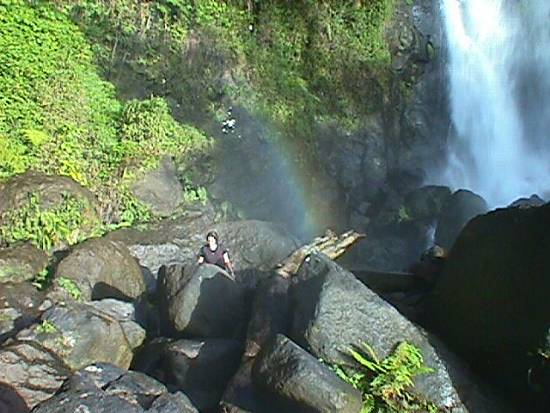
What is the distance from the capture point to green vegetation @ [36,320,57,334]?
758cm

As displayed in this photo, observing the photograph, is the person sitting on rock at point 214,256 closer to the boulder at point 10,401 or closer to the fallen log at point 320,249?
the fallen log at point 320,249

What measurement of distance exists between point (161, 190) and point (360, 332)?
25.3 feet

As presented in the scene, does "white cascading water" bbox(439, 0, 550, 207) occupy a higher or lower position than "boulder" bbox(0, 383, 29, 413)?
higher

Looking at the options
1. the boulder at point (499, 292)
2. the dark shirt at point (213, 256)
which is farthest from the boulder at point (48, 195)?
the boulder at point (499, 292)

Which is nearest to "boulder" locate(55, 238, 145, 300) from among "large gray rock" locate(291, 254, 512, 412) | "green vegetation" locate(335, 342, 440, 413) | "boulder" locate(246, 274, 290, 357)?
"boulder" locate(246, 274, 290, 357)

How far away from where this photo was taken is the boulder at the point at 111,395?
499 cm

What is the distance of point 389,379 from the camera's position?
6793mm

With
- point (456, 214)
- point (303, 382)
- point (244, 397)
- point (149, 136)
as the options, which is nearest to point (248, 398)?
point (244, 397)

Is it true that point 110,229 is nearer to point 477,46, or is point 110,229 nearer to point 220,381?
point 220,381

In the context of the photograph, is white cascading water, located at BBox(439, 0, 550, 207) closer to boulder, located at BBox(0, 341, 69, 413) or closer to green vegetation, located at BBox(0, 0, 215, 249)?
green vegetation, located at BBox(0, 0, 215, 249)

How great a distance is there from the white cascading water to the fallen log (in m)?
6.67

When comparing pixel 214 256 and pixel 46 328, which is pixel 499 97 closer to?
pixel 214 256

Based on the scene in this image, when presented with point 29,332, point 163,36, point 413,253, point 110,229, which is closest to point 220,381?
point 29,332

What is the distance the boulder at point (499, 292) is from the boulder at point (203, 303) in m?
2.60
